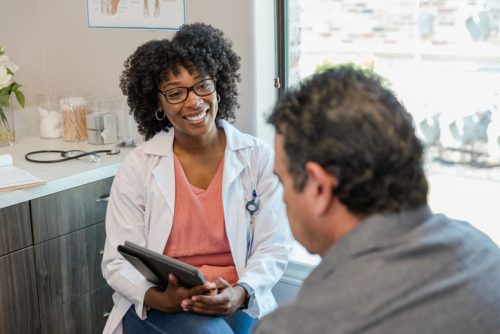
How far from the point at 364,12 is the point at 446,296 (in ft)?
5.26

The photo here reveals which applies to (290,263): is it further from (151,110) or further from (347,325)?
(347,325)

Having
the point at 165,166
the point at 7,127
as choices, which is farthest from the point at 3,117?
the point at 165,166

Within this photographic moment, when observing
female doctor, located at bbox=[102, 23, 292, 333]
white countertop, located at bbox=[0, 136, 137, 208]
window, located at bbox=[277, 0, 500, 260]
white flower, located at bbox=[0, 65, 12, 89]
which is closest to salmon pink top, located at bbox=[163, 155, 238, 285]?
female doctor, located at bbox=[102, 23, 292, 333]

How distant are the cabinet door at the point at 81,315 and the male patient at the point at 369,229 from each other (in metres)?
1.50

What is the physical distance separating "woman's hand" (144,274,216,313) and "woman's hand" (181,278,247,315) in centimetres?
2

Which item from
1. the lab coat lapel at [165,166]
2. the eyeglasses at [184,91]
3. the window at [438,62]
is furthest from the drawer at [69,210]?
the window at [438,62]

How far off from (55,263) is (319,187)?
1496mm

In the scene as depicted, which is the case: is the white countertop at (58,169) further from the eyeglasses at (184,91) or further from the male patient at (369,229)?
the male patient at (369,229)

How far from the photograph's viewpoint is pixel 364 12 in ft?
7.45

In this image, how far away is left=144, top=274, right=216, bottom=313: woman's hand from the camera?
1674mm

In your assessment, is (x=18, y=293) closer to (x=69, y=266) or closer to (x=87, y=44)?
(x=69, y=266)

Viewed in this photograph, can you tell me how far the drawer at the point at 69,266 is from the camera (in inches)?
84.7

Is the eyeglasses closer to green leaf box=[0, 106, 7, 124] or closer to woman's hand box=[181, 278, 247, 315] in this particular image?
woman's hand box=[181, 278, 247, 315]

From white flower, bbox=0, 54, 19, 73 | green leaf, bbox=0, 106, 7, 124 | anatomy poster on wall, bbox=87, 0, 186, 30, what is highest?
anatomy poster on wall, bbox=87, 0, 186, 30
